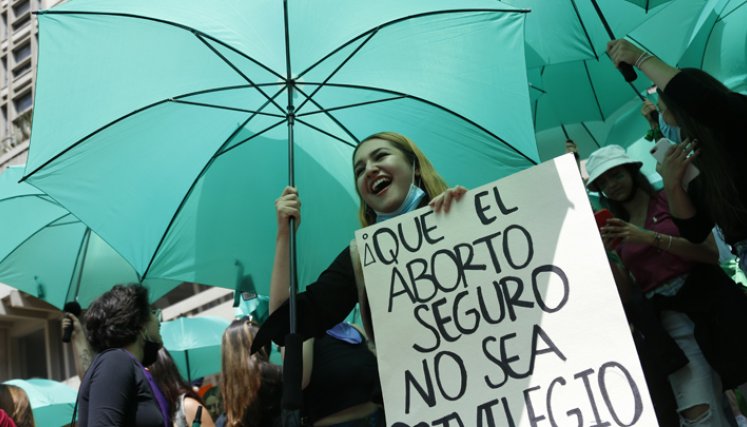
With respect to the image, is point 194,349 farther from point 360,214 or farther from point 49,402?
point 360,214

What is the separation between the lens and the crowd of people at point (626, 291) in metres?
3.20


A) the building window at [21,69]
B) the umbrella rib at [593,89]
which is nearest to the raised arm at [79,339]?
the umbrella rib at [593,89]

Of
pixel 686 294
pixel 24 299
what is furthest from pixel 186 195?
pixel 24 299

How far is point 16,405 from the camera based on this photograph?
199 inches

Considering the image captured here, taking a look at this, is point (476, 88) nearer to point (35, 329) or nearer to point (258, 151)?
point (258, 151)

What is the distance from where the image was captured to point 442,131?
4047 millimetres

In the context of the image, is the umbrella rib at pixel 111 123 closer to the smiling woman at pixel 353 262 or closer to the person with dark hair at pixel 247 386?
the smiling woman at pixel 353 262

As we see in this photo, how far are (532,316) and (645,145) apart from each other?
378 cm

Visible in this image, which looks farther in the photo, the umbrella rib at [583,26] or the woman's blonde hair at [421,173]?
the umbrella rib at [583,26]

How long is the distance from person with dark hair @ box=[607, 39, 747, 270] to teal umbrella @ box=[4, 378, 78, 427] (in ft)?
24.8

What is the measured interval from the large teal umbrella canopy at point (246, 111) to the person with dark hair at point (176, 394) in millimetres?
823

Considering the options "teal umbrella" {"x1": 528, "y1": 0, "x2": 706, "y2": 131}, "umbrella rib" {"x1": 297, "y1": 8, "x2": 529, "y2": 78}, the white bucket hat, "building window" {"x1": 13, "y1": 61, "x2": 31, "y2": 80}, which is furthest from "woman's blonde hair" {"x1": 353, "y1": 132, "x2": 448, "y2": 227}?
"building window" {"x1": 13, "y1": 61, "x2": 31, "y2": 80}

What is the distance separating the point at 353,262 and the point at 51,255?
4067 millimetres

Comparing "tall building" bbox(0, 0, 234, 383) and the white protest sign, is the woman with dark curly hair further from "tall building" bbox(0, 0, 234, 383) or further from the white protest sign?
"tall building" bbox(0, 0, 234, 383)
